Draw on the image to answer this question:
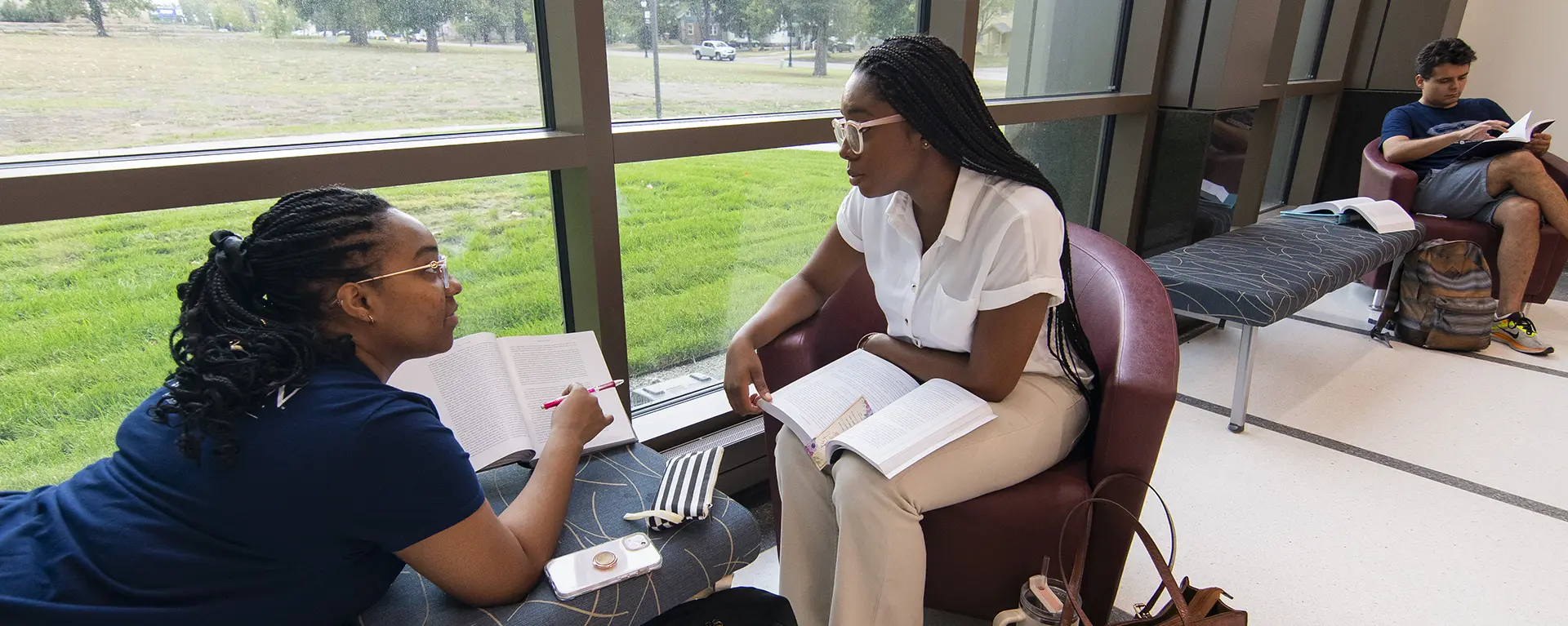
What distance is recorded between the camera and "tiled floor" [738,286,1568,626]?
2.01m

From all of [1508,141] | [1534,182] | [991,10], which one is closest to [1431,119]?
[1508,141]

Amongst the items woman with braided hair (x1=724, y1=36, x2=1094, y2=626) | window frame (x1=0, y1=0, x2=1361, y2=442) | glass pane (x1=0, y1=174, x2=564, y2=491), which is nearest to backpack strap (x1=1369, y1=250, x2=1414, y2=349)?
window frame (x1=0, y1=0, x2=1361, y2=442)

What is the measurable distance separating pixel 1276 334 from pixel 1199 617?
293cm

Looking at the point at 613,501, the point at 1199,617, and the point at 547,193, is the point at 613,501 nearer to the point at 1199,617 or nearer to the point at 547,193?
the point at 547,193

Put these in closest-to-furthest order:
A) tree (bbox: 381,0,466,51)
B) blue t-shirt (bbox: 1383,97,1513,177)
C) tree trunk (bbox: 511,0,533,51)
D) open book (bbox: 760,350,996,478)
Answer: open book (bbox: 760,350,996,478) < tree (bbox: 381,0,466,51) < tree trunk (bbox: 511,0,533,51) < blue t-shirt (bbox: 1383,97,1513,177)

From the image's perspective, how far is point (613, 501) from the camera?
4.83ft

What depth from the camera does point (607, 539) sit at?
136 cm

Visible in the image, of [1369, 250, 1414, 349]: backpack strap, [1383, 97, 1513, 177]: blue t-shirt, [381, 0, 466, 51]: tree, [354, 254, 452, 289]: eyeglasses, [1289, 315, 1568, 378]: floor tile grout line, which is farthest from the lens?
[1383, 97, 1513, 177]: blue t-shirt

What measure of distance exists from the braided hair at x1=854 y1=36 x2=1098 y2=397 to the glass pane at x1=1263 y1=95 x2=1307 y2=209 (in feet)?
16.3

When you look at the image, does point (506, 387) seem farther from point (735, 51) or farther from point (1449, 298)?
point (1449, 298)

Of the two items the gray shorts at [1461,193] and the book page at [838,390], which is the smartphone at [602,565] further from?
the gray shorts at [1461,193]

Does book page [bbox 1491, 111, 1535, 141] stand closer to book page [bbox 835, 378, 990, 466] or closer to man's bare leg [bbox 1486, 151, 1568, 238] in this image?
man's bare leg [bbox 1486, 151, 1568, 238]

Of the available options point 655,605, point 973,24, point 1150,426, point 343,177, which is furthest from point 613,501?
point 973,24

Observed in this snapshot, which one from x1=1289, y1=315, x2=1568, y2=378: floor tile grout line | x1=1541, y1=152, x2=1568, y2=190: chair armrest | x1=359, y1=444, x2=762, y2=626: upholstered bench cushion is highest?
x1=1541, y1=152, x2=1568, y2=190: chair armrest
